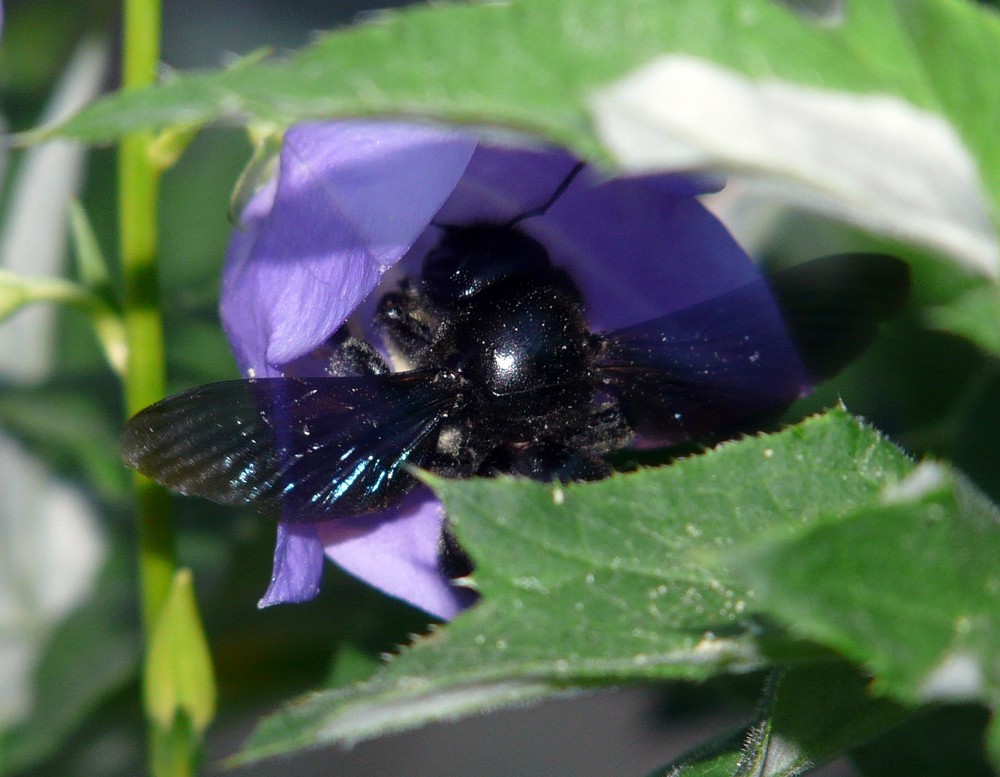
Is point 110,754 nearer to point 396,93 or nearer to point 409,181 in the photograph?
point 409,181

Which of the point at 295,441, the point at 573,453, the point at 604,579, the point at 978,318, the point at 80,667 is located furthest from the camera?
the point at 80,667

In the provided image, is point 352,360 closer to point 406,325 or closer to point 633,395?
point 406,325

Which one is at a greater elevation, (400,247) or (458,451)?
(400,247)

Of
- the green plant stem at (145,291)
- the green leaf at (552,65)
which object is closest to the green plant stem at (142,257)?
the green plant stem at (145,291)

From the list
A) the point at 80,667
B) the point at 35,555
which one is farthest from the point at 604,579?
the point at 35,555

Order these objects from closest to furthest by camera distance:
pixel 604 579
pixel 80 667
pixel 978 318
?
pixel 978 318 → pixel 604 579 → pixel 80 667

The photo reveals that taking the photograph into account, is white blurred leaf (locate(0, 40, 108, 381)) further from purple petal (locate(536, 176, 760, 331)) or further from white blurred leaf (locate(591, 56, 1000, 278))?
white blurred leaf (locate(591, 56, 1000, 278))

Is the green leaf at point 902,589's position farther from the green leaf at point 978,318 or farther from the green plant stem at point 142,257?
the green plant stem at point 142,257
